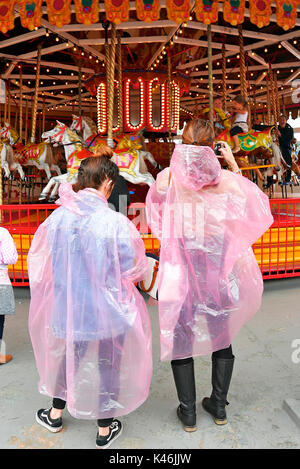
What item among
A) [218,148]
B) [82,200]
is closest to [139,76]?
[218,148]

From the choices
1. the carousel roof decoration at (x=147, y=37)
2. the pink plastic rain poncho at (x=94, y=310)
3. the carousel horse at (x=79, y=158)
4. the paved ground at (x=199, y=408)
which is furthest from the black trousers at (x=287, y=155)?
the pink plastic rain poncho at (x=94, y=310)

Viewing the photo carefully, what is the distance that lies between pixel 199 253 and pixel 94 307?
2.01 feet

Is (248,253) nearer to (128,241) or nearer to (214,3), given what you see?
(128,241)

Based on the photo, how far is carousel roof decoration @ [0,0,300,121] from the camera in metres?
5.83

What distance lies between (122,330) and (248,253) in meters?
0.83

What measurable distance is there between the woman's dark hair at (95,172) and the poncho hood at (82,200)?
71mm

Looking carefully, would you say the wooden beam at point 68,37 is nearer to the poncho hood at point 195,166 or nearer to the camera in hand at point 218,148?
the camera in hand at point 218,148

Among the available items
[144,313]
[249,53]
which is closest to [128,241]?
[144,313]

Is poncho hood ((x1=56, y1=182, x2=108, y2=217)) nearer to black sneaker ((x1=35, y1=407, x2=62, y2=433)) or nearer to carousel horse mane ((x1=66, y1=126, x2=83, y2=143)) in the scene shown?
black sneaker ((x1=35, y1=407, x2=62, y2=433))

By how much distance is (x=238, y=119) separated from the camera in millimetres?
7836

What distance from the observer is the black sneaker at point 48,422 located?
88.0 inches

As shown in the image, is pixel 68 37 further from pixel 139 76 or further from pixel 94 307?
pixel 94 307

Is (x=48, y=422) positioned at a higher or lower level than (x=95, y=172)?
lower
